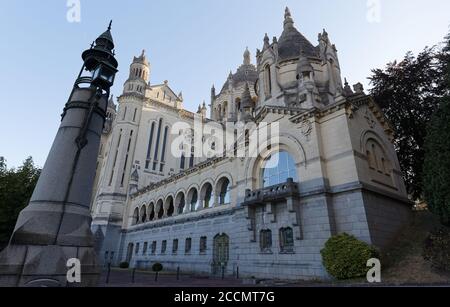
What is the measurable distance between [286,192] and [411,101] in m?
17.4

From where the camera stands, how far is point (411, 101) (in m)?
24.0

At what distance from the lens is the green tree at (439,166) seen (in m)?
13.3

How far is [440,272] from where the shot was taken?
491 inches

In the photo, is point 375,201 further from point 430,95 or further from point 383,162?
point 430,95

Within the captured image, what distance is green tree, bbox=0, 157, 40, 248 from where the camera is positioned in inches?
1037

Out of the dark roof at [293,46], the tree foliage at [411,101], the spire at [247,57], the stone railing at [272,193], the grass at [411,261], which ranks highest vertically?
the spire at [247,57]

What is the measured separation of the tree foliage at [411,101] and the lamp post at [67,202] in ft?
85.8

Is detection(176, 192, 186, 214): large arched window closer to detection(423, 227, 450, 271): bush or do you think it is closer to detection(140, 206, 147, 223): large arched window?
detection(140, 206, 147, 223): large arched window

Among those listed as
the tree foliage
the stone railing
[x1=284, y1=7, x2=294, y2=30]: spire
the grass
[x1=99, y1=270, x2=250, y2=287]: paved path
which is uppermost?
[x1=284, y1=7, x2=294, y2=30]: spire

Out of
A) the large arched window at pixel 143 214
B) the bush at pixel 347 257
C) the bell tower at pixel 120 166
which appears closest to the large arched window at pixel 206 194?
the large arched window at pixel 143 214

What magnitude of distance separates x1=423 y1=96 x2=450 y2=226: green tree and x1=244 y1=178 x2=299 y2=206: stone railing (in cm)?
769

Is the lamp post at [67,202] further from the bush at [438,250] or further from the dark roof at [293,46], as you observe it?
the dark roof at [293,46]

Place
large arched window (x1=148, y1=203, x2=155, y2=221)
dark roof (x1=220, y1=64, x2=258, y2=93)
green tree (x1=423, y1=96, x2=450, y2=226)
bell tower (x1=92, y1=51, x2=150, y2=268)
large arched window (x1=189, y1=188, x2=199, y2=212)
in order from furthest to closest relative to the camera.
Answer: dark roof (x1=220, y1=64, x2=258, y2=93) < bell tower (x1=92, y1=51, x2=150, y2=268) < large arched window (x1=148, y1=203, x2=155, y2=221) < large arched window (x1=189, y1=188, x2=199, y2=212) < green tree (x1=423, y1=96, x2=450, y2=226)

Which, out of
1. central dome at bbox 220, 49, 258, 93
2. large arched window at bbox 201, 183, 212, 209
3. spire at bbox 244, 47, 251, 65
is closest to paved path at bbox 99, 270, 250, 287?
large arched window at bbox 201, 183, 212, 209
